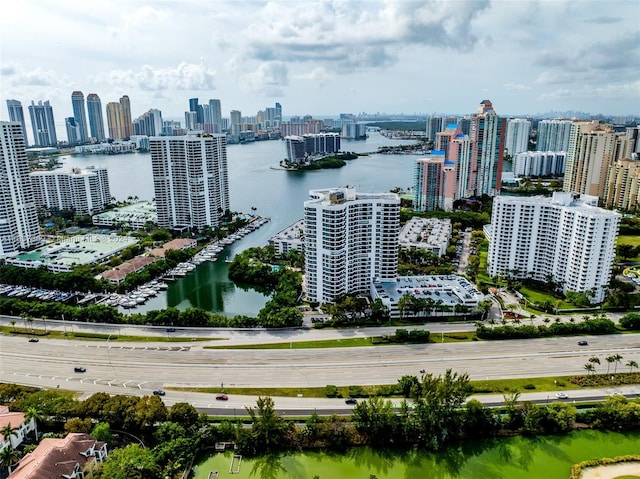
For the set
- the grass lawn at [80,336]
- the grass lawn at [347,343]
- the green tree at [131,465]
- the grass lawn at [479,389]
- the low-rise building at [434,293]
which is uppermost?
the low-rise building at [434,293]

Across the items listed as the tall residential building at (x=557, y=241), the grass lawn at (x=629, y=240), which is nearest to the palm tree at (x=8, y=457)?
the tall residential building at (x=557, y=241)

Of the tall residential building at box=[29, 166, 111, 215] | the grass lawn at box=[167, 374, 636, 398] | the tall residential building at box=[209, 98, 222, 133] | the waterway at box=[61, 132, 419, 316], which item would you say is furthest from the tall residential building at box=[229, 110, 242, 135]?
the grass lawn at box=[167, 374, 636, 398]

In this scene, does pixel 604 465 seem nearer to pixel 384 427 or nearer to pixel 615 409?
pixel 615 409

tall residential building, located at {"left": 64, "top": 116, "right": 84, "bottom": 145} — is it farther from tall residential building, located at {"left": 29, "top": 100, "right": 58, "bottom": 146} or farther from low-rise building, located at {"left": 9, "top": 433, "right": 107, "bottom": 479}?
low-rise building, located at {"left": 9, "top": 433, "right": 107, "bottom": 479}

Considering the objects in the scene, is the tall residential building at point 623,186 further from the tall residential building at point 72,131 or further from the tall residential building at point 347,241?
the tall residential building at point 72,131

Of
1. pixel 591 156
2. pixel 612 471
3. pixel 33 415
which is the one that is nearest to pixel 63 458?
pixel 33 415

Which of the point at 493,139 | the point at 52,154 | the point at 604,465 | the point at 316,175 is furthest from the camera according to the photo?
the point at 52,154

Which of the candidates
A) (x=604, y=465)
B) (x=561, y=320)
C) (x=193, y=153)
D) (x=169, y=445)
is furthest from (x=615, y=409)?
(x=193, y=153)
